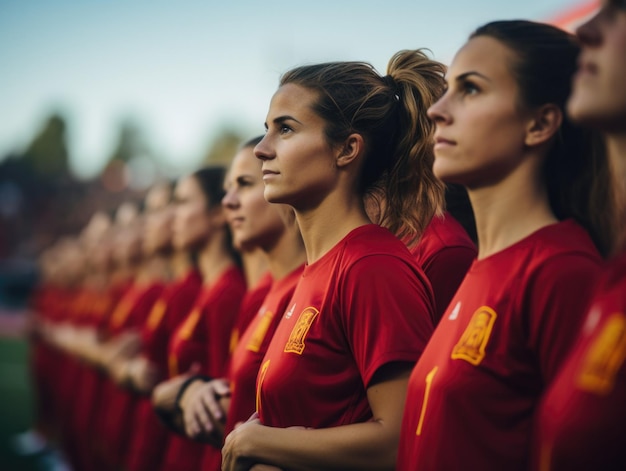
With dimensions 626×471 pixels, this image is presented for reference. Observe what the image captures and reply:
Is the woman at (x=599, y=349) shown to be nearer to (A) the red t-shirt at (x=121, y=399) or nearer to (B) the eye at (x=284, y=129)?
(B) the eye at (x=284, y=129)

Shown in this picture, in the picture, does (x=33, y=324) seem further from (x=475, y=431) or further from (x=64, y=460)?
(x=475, y=431)

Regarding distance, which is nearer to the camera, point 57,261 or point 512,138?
point 512,138

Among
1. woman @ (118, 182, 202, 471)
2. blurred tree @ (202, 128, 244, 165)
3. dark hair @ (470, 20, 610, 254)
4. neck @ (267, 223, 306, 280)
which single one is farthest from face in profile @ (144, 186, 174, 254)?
blurred tree @ (202, 128, 244, 165)

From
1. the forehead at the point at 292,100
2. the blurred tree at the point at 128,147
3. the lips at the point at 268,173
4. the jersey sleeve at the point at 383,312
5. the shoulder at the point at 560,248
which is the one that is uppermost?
the forehead at the point at 292,100

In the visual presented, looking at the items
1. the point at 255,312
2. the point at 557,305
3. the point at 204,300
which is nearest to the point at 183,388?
the point at 255,312

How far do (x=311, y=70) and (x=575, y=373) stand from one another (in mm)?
1512

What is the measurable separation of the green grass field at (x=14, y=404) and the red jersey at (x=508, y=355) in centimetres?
944

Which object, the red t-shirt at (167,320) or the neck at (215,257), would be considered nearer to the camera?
the neck at (215,257)

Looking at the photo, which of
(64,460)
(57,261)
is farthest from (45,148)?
(64,460)

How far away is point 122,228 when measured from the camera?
905 cm

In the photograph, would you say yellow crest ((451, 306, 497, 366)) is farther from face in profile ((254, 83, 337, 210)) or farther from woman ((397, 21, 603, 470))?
face in profile ((254, 83, 337, 210))

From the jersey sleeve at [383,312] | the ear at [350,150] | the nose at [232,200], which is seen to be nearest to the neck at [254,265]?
the nose at [232,200]

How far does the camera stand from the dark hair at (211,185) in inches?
199

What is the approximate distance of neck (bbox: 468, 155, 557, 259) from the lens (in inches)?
80.4
